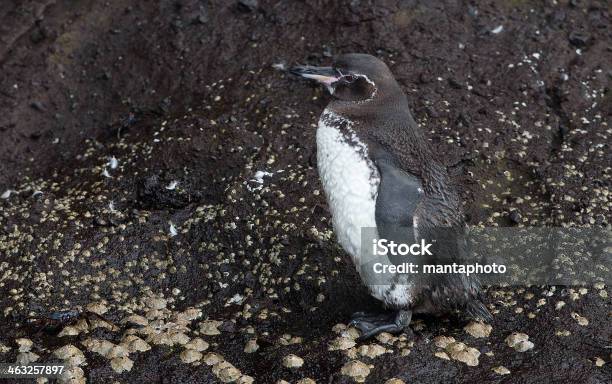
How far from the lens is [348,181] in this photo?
13.4 feet

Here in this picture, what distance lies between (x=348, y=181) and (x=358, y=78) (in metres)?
0.62

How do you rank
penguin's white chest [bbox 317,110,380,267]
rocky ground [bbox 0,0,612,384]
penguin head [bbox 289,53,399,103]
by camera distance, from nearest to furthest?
rocky ground [bbox 0,0,612,384], penguin's white chest [bbox 317,110,380,267], penguin head [bbox 289,53,399,103]

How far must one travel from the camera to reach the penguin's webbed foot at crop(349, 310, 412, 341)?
156 inches

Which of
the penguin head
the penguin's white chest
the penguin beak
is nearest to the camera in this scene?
the penguin's white chest

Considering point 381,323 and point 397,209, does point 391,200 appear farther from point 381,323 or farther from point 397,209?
point 381,323

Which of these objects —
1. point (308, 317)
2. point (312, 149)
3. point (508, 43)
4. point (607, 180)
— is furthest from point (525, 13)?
point (308, 317)

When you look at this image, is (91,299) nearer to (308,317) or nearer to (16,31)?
(308,317)

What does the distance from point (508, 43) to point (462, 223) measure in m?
2.62

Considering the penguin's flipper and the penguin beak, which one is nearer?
the penguin's flipper

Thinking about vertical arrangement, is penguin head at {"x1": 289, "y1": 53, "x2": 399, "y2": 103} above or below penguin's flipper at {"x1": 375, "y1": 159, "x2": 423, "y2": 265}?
above

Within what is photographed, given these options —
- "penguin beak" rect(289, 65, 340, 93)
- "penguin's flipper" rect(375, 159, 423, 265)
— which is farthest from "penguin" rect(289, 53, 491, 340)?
"penguin beak" rect(289, 65, 340, 93)

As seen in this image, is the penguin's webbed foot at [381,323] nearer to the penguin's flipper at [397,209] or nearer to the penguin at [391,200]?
the penguin at [391,200]

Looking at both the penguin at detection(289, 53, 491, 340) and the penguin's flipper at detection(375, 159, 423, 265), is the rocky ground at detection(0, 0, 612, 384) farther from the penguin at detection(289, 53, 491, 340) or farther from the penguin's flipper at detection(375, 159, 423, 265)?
the penguin's flipper at detection(375, 159, 423, 265)

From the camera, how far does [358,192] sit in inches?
159
